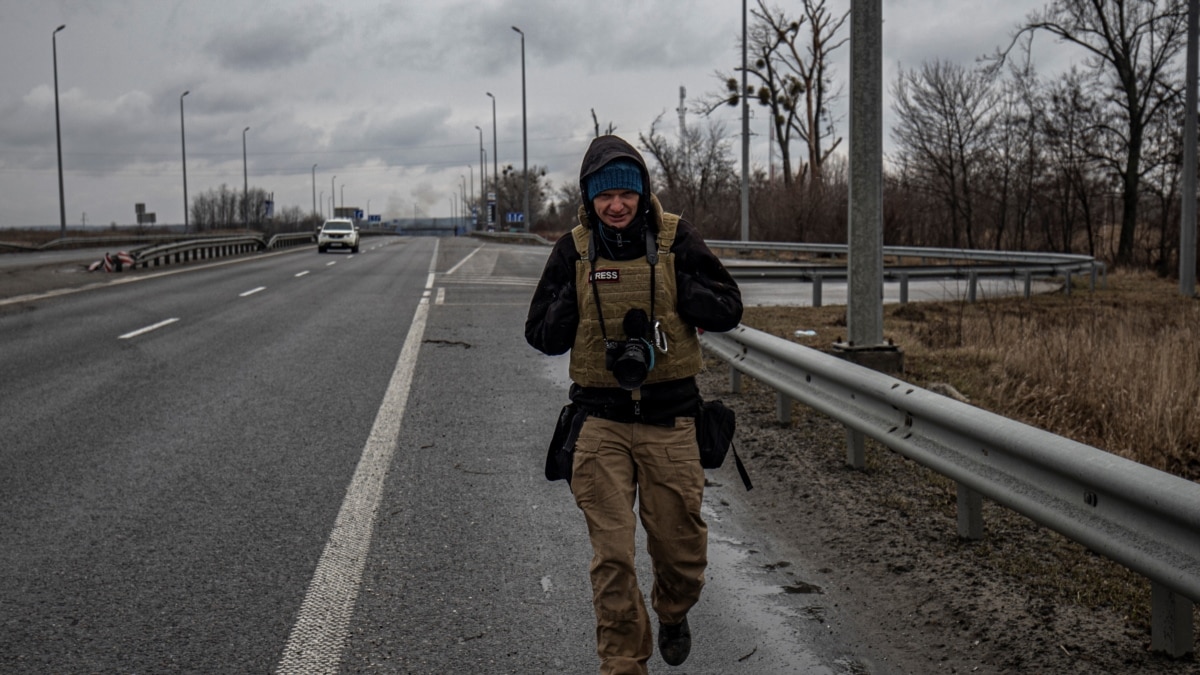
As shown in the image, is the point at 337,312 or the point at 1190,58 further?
the point at 1190,58

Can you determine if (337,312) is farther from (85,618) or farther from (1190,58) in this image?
(1190,58)

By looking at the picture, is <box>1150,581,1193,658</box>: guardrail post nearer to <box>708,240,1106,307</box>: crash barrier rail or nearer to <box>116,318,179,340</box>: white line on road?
<box>708,240,1106,307</box>: crash barrier rail

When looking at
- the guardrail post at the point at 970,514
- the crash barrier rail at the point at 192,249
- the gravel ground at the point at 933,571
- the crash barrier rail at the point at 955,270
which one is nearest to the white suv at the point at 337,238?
the crash barrier rail at the point at 192,249

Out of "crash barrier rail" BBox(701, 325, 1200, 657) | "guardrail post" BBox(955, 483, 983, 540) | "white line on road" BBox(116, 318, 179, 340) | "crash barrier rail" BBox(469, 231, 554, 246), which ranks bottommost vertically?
"guardrail post" BBox(955, 483, 983, 540)

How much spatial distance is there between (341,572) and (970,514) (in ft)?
9.27

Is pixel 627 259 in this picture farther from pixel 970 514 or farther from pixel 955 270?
pixel 955 270

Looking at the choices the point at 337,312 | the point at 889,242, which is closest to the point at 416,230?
the point at 889,242

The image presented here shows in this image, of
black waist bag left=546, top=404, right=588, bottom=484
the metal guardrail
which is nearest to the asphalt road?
black waist bag left=546, top=404, right=588, bottom=484

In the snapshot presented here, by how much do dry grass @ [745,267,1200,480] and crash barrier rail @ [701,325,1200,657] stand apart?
2.37m

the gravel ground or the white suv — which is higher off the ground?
the white suv

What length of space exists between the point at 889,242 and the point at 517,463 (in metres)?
37.5

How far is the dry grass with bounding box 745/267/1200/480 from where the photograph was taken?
756 centimetres

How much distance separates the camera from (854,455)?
21.7 ft

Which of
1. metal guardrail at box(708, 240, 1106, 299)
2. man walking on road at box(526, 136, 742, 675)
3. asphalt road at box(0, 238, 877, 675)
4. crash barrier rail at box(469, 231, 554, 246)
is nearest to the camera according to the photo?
man walking on road at box(526, 136, 742, 675)
